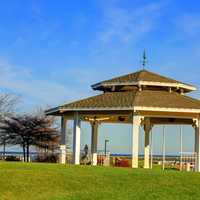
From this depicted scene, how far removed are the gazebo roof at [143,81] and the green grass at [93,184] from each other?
9.96 meters

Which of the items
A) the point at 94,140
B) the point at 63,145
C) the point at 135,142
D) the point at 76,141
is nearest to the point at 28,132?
the point at 94,140

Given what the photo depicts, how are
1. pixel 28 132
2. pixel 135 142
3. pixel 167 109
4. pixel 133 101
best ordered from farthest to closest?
pixel 28 132 < pixel 133 101 < pixel 167 109 < pixel 135 142

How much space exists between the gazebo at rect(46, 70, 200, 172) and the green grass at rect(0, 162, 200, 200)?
6.81 meters

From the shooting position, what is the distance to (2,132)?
53.1m

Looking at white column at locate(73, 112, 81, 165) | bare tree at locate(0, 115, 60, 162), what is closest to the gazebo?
white column at locate(73, 112, 81, 165)

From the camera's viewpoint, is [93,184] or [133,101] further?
[133,101]

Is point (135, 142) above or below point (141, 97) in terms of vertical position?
below

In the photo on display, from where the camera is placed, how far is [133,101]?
113ft

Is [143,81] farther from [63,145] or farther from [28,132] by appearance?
[28,132]

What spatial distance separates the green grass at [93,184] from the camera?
22688 mm

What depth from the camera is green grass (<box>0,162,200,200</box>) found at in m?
22.7

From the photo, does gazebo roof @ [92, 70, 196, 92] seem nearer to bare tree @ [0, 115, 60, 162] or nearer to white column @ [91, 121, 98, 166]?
white column @ [91, 121, 98, 166]

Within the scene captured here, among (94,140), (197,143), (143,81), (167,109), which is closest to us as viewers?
(167,109)

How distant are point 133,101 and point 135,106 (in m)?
0.83
